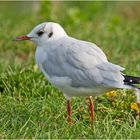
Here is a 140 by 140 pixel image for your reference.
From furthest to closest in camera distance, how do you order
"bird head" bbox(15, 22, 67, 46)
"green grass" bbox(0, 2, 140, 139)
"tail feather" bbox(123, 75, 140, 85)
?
"bird head" bbox(15, 22, 67, 46) < "green grass" bbox(0, 2, 140, 139) < "tail feather" bbox(123, 75, 140, 85)

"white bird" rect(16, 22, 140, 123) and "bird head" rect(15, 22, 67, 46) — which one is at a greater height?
"bird head" rect(15, 22, 67, 46)

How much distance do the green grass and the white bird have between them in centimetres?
28

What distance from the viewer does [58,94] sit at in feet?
18.4

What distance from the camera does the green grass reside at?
4.75 m

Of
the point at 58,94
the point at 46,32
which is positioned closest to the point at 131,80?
the point at 46,32

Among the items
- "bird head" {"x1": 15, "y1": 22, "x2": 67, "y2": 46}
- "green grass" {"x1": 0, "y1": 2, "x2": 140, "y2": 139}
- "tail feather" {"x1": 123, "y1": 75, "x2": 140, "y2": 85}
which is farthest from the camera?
"bird head" {"x1": 15, "y1": 22, "x2": 67, "y2": 46}

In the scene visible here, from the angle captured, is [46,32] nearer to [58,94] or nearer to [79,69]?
[79,69]

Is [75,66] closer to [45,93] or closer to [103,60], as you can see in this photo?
[103,60]

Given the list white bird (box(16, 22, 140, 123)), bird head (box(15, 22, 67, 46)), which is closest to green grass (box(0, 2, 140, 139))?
white bird (box(16, 22, 140, 123))

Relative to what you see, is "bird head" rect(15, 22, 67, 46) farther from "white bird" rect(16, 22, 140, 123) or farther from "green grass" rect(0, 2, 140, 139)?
"green grass" rect(0, 2, 140, 139)

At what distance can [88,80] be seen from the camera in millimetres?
4645

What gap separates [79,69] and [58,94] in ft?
3.13

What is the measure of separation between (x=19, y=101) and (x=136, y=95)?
1010 mm

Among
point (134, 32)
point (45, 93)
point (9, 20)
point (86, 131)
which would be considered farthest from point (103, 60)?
point (9, 20)
